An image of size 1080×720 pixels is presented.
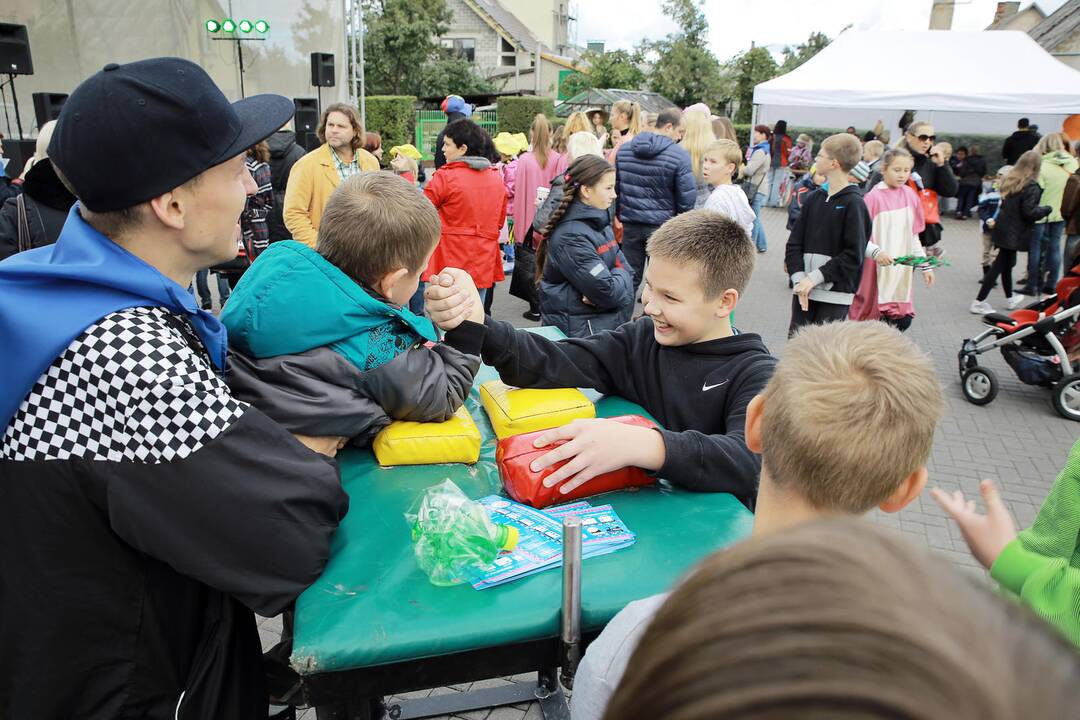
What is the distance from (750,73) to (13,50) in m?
28.9

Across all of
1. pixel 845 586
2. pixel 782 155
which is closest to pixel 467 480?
pixel 845 586

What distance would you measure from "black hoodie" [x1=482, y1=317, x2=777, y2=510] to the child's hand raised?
98 mm

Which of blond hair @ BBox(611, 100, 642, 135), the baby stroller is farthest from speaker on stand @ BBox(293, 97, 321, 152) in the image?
the baby stroller

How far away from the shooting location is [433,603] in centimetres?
152

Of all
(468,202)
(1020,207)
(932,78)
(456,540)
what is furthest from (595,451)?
(932,78)

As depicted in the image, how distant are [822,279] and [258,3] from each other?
16154 mm

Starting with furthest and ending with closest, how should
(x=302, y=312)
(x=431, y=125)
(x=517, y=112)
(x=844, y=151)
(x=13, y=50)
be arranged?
(x=431, y=125) → (x=517, y=112) → (x=13, y=50) → (x=844, y=151) → (x=302, y=312)

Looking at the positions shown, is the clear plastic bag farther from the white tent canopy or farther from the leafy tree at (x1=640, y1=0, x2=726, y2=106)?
the leafy tree at (x1=640, y1=0, x2=726, y2=106)

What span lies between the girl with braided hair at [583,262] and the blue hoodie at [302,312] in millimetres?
2475

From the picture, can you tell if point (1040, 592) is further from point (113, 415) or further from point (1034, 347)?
point (1034, 347)

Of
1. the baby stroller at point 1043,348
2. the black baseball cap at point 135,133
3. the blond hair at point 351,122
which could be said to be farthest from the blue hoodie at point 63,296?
the baby stroller at point 1043,348

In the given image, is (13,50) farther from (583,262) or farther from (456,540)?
(456,540)

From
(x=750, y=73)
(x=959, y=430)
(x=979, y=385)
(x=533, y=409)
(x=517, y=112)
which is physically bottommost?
(x=959, y=430)

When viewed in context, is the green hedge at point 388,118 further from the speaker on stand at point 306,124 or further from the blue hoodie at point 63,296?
the blue hoodie at point 63,296
